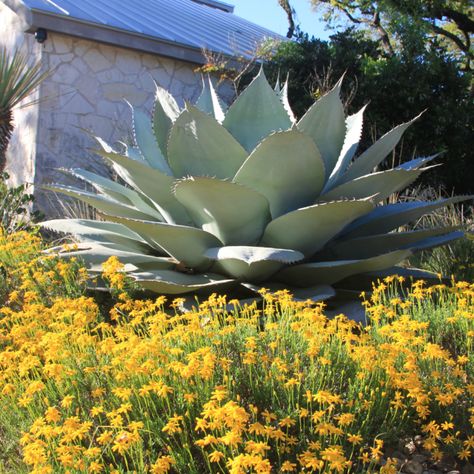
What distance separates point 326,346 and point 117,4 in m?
11.3

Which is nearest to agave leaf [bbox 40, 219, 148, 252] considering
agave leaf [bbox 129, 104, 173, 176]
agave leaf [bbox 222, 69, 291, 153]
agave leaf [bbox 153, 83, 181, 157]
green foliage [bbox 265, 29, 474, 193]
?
agave leaf [bbox 129, 104, 173, 176]

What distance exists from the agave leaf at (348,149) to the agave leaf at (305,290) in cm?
80

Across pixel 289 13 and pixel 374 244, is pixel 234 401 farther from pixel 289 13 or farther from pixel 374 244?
pixel 289 13

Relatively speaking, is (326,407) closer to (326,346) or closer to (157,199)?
(326,346)

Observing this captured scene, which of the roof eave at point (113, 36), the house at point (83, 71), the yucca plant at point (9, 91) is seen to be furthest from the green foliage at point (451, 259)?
the roof eave at point (113, 36)

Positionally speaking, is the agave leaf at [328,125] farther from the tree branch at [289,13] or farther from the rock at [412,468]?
the tree branch at [289,13]

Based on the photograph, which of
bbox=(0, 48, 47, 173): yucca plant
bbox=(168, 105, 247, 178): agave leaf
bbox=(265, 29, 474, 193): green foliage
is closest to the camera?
bbox=(168, 105, 247, 178): agave leaf

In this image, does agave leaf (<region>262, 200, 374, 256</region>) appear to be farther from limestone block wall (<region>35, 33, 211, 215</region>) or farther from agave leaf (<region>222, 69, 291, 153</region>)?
limestone block wall (<region>35, 33, 211, 215</region>)

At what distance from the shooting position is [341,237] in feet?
15.7

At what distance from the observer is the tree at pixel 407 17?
14.1 m

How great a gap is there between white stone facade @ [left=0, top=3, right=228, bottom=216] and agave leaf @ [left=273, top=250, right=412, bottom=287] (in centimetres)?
663

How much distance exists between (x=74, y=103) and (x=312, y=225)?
25.0ft

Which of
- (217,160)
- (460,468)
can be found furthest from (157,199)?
(460,468)

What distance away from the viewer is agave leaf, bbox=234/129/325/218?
407 cm
